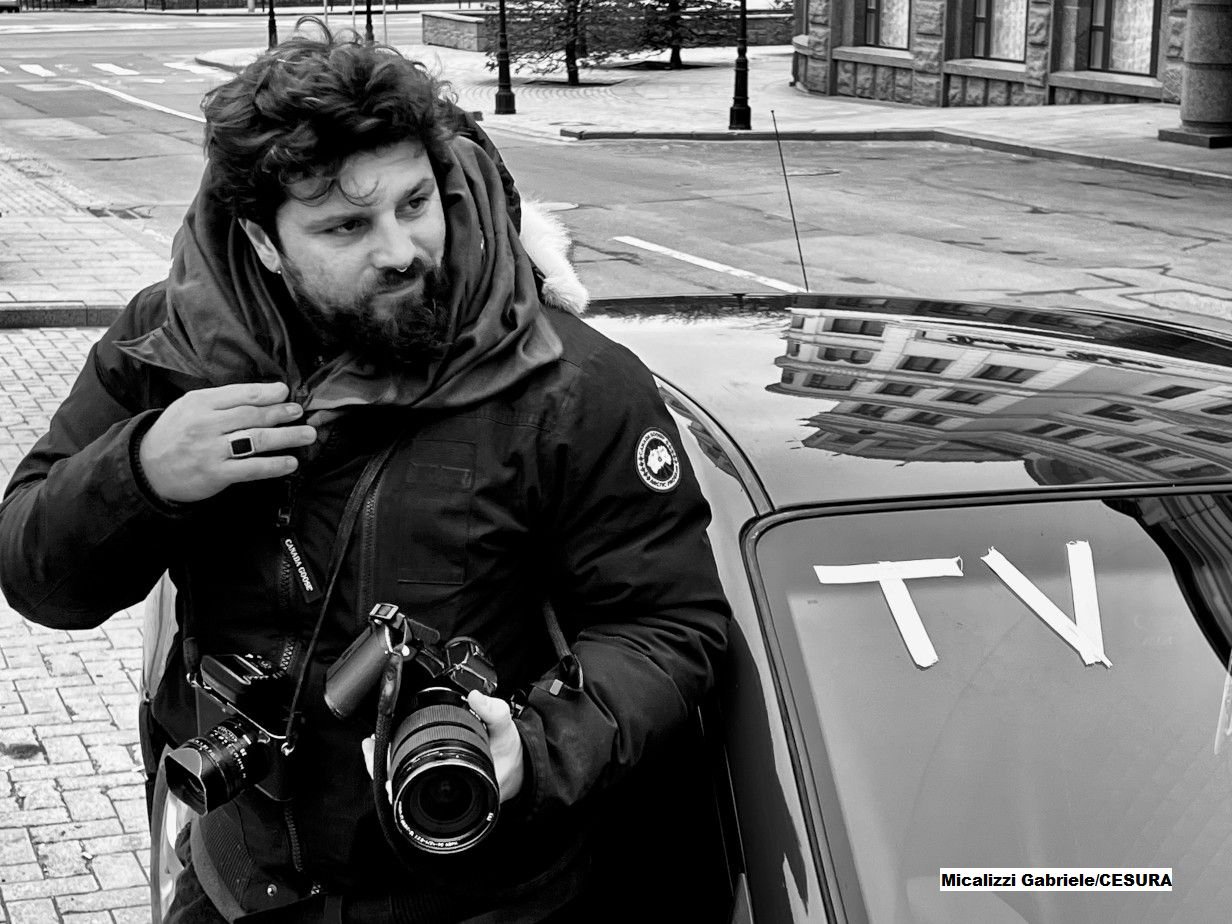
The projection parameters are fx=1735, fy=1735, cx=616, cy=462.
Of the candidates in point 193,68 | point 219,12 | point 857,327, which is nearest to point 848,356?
point 857,327

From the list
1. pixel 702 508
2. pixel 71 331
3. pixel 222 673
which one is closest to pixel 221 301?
pixel 222 673

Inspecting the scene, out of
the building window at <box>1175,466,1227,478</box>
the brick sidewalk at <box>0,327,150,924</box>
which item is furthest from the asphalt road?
the building window at <box>1175,466,1227,478</box>

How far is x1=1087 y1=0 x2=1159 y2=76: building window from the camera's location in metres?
22.3

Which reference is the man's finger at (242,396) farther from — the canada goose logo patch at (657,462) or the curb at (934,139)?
the curb at (934,139)

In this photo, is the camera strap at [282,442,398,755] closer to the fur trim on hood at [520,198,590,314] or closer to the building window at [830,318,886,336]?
the fur trim on hood at [520,198,590,314]

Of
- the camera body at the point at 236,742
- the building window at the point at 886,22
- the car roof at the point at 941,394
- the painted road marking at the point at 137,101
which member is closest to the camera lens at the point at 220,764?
the camera body at the point at 236,742

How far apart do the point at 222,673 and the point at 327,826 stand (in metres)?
0.24

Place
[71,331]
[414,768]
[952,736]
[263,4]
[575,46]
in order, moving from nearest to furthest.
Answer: [414,768] < [952,736] < [71,331] < [575,46] < [263,4]

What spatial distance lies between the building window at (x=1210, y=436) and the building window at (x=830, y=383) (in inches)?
19.6

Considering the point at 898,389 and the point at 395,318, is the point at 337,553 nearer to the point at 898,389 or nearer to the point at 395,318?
the point at 395,318

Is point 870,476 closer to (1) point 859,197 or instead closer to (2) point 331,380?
(2) point 331,380

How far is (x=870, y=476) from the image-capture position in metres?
2.31

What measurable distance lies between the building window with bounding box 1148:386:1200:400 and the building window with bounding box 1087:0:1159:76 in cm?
2107

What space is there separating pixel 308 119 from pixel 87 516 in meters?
0.60
